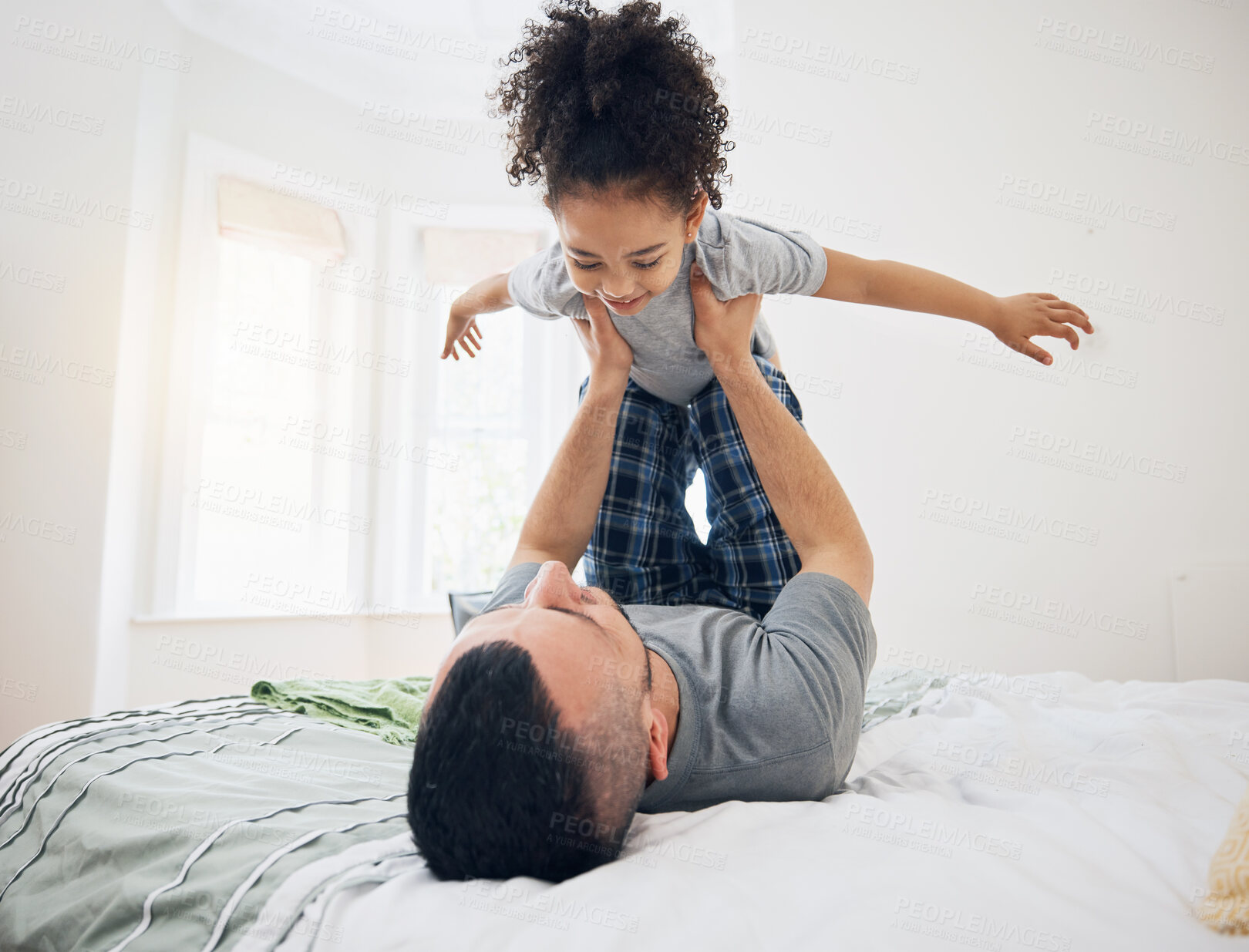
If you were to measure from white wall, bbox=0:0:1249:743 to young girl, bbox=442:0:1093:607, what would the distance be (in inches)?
56.3

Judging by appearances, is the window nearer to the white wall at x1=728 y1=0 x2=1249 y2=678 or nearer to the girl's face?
the white wall at x1=728 y1=0 x2=1249 y2=678

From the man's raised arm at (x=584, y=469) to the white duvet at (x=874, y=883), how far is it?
26.2 inches

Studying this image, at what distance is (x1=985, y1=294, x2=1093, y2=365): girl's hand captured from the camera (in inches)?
55.6

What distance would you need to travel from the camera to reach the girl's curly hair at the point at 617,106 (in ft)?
3.87

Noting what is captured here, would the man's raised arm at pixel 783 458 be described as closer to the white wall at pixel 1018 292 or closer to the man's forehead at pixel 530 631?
the man's forehead at pixel 530 631

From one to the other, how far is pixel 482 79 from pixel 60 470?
2865mm

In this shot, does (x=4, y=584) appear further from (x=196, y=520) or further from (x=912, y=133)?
(x=912, y=133)

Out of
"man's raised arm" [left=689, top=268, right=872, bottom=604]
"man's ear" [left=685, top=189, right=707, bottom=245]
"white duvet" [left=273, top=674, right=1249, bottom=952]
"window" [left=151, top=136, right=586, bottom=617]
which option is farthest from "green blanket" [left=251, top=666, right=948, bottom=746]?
"window" [left=151, top=136, right=586, bottom=617]

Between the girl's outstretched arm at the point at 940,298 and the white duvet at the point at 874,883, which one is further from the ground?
the girl's outstretched arm at the point at 940,298

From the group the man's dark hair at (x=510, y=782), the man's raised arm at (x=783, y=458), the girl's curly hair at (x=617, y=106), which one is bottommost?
the man's dark hair at (x=510, y=782)

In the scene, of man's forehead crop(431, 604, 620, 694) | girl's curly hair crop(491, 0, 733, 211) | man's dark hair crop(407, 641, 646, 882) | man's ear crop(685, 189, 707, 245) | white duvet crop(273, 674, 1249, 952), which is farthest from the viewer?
man's ear crop(685, 189, 707, 245)

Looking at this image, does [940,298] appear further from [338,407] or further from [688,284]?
[338,407]

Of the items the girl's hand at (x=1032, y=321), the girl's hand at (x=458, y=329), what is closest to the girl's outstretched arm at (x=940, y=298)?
the girl's hand at (x=1032, y=321)

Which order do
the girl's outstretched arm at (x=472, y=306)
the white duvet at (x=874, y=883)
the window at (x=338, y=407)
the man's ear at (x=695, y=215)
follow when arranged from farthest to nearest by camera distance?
the window at (x=338, y=407) < the girl's outstretched arm at (x=472, y=306) < the man's ear at (x=695, y=215) < the white duvet at (x=874, y=883)
